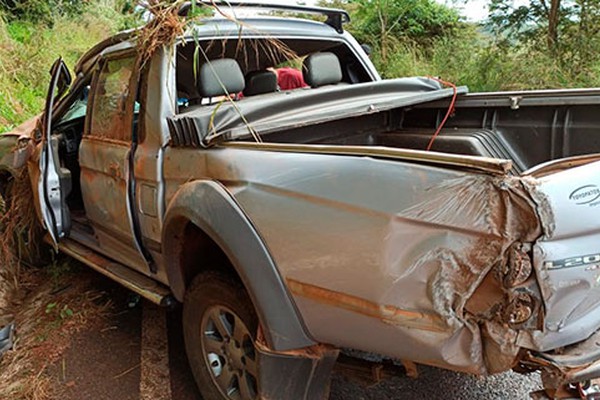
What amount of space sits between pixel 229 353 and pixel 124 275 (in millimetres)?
1190

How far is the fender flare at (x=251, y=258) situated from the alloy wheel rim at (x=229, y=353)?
0.31 metres

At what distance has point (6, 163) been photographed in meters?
4.70

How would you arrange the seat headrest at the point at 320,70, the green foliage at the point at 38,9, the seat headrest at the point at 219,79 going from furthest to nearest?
the green foliage at the point at 38,9, the seat headrest at the point at 320,70, the seat headrest at the point at 219,79

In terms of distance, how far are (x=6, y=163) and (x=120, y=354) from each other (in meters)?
2.13

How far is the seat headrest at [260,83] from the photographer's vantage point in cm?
420

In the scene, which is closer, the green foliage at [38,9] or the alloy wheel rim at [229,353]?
the alloy wheel rim at [229,353]

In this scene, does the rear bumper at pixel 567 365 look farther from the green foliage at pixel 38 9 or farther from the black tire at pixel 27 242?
the green foliage at pixel 38 9

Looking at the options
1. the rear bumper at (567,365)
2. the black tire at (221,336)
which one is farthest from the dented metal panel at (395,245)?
the black tire at (221,336)

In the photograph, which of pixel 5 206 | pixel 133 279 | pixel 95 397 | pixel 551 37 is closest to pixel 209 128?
pixel 133 279

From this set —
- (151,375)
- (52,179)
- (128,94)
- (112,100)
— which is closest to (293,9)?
(128,94)

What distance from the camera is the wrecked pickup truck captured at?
1.70 metres

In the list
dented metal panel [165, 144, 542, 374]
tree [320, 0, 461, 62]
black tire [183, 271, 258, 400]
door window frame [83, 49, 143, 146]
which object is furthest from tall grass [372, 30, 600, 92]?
dented metal panel [165, 144, 542, 374]

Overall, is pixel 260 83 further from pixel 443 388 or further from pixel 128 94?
pixel 443 388

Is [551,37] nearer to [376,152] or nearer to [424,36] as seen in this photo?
[424,36]
